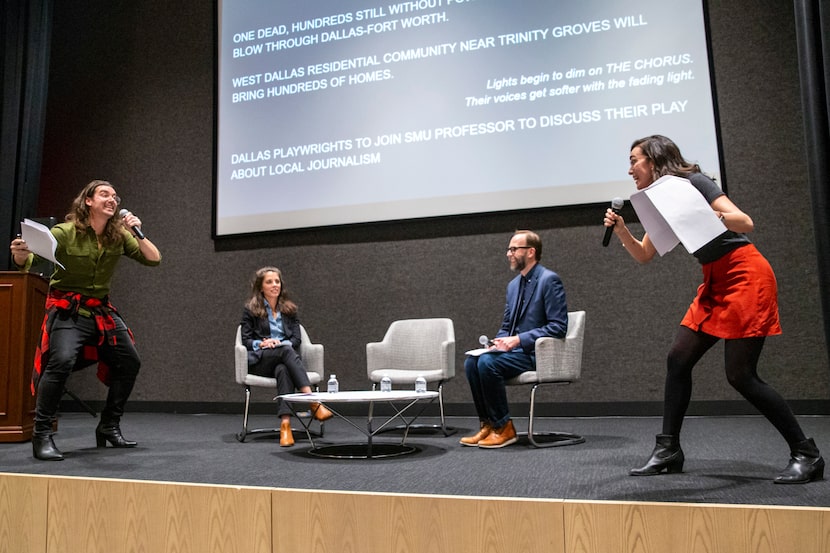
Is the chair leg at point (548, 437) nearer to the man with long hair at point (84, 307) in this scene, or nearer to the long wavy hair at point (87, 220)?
the man with long hair at point (84, 307)

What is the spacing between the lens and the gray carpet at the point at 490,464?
7.27ft

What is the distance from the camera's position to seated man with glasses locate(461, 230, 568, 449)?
3.39 m

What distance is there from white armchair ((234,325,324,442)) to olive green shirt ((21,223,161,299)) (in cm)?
87

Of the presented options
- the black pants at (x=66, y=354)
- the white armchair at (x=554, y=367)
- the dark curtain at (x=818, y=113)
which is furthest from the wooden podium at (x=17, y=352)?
the dark curtain at (x=818, y=113)

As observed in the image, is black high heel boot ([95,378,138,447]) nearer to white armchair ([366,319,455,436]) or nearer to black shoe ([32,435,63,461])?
black shoe ([32,435,63,461])

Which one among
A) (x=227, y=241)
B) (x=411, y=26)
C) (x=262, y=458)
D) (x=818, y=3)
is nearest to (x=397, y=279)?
(x=227, y=241)

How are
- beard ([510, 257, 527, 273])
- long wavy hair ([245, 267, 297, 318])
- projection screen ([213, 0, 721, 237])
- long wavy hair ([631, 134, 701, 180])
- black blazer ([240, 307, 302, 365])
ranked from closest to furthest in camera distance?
long wavy hair ([631, 134, 701, 180]) < beard ([510, 257, 527, 273]) < black blazer ([240, 307, 302, 365]) < long wavy hair ([245, 267, 297, 318]) < projection screen ([213, 0, 721, 237])

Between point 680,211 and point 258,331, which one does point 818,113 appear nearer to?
point 680,211

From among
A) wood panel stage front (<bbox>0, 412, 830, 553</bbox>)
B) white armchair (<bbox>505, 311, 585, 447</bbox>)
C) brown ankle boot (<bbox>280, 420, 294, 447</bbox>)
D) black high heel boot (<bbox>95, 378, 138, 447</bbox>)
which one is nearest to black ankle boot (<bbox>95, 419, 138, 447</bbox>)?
black high heel boot (<bbox>95, 378, 138, 447</bbox>)

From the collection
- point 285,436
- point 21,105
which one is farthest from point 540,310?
point 21,105

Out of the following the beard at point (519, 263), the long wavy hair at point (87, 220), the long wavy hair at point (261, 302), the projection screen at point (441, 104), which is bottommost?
the long wavy hair at point (261, 302)

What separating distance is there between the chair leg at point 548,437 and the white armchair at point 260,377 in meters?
1.21

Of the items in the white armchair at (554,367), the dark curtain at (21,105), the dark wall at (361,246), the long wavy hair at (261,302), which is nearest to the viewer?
the white armchair at (554,367)

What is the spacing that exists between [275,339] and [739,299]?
2542 millimetres
